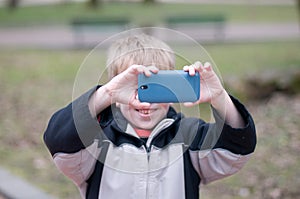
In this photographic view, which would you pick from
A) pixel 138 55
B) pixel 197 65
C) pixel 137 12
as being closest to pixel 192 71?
pixel 197 65

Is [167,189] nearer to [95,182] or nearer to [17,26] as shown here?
[95,182]

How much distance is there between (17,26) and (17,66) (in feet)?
32.2

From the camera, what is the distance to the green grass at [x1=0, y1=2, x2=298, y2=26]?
22.8 m

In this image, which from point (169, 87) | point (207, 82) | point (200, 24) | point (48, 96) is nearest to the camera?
point (169, 87)

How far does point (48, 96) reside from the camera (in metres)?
8.55

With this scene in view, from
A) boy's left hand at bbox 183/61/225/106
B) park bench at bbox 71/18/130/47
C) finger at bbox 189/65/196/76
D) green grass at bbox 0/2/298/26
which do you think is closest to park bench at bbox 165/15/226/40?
park bench at bbox 71/18/130/47

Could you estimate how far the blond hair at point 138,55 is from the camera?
1.85 m

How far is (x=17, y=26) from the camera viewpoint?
68.9 ft

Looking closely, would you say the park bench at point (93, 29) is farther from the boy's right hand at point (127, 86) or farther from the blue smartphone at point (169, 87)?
the blue smartphone at point (169, 87)

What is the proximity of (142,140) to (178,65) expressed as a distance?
31 centimetres

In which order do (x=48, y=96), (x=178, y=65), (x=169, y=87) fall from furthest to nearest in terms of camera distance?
(x=48, y=96)
(x=178, y=65)
(x=169, y=87)

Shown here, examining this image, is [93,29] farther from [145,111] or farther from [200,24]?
[145,111]

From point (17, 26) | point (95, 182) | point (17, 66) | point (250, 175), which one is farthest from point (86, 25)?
point (95, 182)

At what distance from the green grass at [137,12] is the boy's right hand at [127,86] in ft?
60.7
